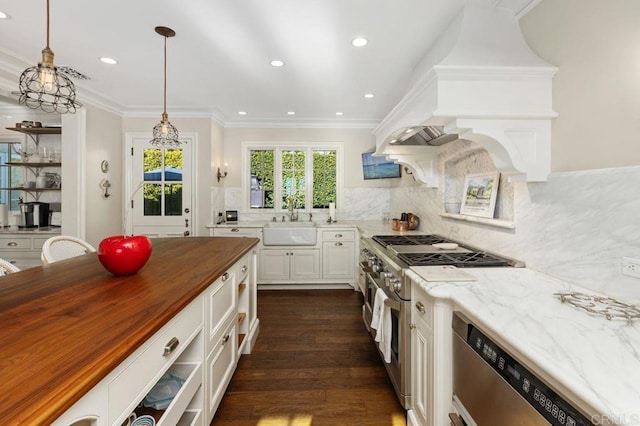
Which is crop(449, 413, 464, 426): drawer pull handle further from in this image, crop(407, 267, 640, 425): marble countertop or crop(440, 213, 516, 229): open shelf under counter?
crop(440, 213, 516, 229): open shelf under counter

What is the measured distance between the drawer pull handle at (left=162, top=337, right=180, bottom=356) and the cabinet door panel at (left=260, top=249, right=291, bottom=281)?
117 inches

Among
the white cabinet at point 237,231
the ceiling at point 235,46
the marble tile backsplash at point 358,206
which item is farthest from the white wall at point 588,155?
the white cabinet at point 237,231

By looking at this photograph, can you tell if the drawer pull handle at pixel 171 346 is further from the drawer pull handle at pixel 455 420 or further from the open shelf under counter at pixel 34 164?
the open shelf under counter at pixel 34 164

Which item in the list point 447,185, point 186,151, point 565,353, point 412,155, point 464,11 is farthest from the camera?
point 186,151

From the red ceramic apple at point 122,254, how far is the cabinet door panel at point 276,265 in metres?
2.68

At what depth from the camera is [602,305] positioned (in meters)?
1.07

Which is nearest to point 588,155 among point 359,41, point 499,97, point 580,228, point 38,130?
point 580,228

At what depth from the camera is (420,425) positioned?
1485 millimetres

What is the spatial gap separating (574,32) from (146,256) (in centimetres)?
233

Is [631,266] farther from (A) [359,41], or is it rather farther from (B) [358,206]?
(B) [358,206]

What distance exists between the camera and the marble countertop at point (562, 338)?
0.62 meters

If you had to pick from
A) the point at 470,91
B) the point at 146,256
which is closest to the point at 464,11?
the point at 470,91

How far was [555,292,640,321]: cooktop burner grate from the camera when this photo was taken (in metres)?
0.97

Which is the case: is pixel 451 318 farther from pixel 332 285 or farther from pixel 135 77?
pixel 135 77
